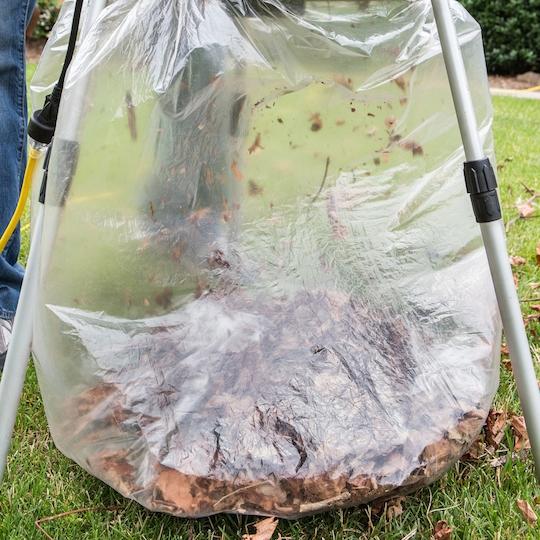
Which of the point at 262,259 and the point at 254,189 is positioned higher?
the point at 254,189

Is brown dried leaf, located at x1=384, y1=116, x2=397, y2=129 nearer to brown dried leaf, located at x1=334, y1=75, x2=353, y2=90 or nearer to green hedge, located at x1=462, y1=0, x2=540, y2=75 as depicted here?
brown dried leaf, located at x1=334, y1=75, x2=353, y2=90

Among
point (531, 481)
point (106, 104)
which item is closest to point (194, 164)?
point (106, 104)

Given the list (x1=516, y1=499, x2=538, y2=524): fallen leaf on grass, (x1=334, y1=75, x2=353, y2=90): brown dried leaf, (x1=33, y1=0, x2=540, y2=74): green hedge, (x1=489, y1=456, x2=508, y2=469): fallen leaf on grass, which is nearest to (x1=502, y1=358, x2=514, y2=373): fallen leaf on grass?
(x1=489, y1=456, x2=508, y2=469): fallen leaf on grass

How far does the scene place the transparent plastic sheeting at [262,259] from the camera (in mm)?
1081

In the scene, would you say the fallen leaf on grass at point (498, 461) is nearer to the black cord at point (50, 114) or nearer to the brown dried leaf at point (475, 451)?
the brown dried leaf at point (475, 451)

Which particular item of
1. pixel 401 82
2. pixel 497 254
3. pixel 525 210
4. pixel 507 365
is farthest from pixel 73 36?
pixel 525 210

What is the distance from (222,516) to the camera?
111 centimetres

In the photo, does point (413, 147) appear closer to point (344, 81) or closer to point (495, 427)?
point (344, 81)

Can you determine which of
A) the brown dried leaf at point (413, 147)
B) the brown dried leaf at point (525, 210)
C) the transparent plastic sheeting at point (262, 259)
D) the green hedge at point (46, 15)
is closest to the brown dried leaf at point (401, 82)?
the transparent plastic sheeting at point (262, 259)

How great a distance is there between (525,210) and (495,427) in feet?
4.58

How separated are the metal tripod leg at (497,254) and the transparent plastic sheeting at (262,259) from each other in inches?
7.2

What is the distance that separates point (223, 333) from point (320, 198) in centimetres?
34

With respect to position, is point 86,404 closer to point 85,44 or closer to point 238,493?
point 238,493

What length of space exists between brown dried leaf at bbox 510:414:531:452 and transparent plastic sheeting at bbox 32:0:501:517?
14 centimetres
